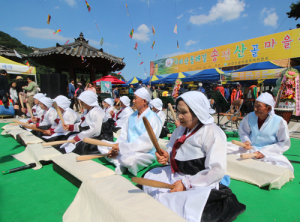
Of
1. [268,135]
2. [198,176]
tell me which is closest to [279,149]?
[268,135]

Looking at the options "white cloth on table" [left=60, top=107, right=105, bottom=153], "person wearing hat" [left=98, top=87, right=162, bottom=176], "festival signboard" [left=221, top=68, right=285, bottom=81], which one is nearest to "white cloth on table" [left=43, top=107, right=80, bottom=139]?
"white cloth on table" [left=60, top=107, right=105, bottom=153]

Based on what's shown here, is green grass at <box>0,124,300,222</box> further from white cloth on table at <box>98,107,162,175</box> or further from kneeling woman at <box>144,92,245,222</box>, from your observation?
kneeling woman at <box>144,92,245,222</box>

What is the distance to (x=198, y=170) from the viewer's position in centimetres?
178

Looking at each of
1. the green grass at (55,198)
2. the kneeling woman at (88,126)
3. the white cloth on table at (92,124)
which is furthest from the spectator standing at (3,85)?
the green grass at (55,198)

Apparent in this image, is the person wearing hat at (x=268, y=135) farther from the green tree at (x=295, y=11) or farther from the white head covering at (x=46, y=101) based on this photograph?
the green tree at (x=295, y=11)

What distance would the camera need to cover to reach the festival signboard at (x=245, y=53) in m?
6.56

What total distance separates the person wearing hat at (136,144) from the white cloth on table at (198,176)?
1.00 meters

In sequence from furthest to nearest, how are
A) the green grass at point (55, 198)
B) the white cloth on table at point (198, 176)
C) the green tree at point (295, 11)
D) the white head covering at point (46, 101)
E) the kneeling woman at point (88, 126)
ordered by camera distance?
the green tree at point (295, 11), the white head covering at point (46, 101), the kneeling woman at point (88, 126), the green grass at point (55, 198), the white cloth on table at point (198, 176)

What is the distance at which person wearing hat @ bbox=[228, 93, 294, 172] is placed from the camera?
2.76 m

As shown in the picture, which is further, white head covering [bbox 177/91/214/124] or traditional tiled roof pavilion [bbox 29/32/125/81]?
traditional tiled roof pavilion [bbox 29/32/125/81]

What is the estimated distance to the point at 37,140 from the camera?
411cm

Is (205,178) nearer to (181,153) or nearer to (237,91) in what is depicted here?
(181,153)

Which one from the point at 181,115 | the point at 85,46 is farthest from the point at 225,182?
the point at 85,46

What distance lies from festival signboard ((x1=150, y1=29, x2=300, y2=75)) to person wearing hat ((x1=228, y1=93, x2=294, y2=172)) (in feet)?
17.2
